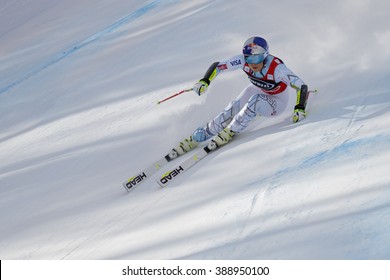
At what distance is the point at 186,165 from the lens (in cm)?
595

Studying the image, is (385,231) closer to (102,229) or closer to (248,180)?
(248,180)

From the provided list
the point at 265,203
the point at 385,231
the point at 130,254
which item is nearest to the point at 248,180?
the point at 265,203

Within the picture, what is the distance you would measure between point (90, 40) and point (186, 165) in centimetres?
456

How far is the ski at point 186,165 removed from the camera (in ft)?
19.0

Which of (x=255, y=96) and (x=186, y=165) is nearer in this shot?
(x=186, y=165)

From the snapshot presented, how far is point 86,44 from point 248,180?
5239 mm

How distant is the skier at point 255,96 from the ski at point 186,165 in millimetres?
56

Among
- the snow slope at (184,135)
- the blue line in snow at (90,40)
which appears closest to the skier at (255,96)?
the snow slope at (184,135)

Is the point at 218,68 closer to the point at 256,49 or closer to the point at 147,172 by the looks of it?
the point at 256,49

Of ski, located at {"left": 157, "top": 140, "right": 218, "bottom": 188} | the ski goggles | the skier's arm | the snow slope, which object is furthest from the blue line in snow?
the ski goggles

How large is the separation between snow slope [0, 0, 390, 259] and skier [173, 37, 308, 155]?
0.53 feet

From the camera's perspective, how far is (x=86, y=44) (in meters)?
9.84

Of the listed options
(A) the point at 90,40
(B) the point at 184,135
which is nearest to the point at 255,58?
(B) the point at 184,135

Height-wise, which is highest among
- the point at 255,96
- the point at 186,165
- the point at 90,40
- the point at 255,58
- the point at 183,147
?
the point at 90,40
